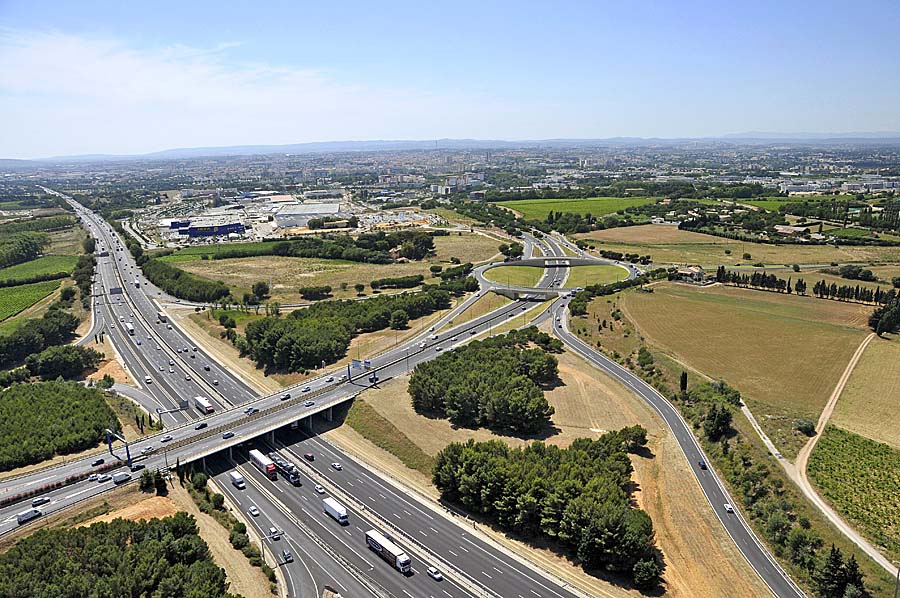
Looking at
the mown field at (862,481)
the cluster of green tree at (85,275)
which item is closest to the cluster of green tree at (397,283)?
the cluster of green tree at (85,275)

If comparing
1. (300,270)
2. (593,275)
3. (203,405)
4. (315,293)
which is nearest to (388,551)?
(203,405)

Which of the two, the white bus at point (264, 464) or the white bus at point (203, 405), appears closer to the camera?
the white bus at point (264, 464)

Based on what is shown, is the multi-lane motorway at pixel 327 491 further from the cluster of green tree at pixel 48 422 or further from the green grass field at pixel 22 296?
the green grass field at pixel 22 296

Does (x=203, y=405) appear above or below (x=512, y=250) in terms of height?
below

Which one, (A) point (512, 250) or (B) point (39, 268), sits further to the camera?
(A) point (512, 250)

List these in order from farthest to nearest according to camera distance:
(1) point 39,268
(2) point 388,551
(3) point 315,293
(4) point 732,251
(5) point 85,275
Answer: (1) point 39,268 → (4) point 732,251 → (5) point 85,275 → (3) point 315,293 → (2) point 388,551

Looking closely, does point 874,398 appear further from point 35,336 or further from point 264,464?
point 35,336
